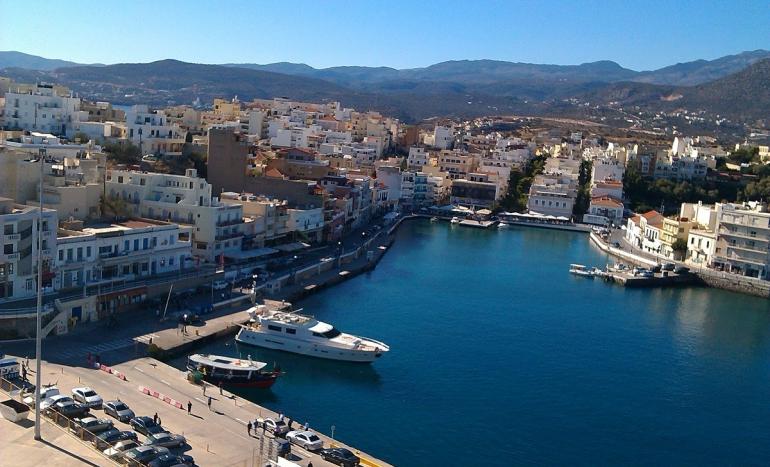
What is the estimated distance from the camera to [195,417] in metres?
14.0

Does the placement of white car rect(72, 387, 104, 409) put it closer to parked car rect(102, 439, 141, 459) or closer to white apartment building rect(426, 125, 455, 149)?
parked car rect(102, 439, 141, 459)

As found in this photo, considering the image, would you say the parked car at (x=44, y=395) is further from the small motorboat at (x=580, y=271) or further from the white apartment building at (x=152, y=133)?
the small motorboat at (x=580, y=271)

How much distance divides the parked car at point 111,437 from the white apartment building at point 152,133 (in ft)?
84.6

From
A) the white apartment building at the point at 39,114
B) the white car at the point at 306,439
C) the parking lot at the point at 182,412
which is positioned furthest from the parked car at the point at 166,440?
the white apartment building at the point at 39,114

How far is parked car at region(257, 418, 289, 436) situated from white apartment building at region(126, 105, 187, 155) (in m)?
24.8

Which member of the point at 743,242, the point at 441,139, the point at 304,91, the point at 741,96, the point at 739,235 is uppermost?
the point at 741,96

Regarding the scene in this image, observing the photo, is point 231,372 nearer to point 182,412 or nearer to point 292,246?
point 182,412

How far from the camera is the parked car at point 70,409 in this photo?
501 inches

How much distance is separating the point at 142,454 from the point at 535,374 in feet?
36.4

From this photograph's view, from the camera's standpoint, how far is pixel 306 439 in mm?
13438

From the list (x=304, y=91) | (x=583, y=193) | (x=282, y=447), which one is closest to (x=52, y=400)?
(x=282, y=447)

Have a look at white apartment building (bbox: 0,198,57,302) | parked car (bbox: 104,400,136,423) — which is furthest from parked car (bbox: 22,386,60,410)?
white apartment building (bbox: 0,198,57,302)

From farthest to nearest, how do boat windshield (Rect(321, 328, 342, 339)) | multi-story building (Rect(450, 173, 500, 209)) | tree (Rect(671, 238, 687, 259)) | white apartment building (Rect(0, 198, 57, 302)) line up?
multi-story building (Rect(450, 173, 500, 209)) < tree (Rect(671, 238, 687, 259)) < boat windshield (Rect(321, 328, 342, 339)) < white apartment building (Rect(0, 198, 57, 302))

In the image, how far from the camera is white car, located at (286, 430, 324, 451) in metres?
13.3
